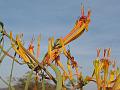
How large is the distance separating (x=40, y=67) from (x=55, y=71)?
7 cm

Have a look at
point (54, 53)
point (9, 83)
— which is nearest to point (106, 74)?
point (54, 53)

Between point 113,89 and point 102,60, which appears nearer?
point 113,89

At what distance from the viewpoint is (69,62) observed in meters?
1.24

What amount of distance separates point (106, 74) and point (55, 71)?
0.21 m

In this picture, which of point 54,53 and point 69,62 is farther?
point 69,62

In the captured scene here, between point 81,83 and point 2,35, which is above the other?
point 2,35

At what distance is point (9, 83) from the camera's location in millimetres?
1021

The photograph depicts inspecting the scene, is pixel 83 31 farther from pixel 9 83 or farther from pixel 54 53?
pixel 9 83

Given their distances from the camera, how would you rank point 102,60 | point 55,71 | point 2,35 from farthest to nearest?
point 102,60 < point 2,35 < point 55,71

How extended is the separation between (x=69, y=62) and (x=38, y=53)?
12 cm

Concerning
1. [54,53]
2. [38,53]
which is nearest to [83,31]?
[54,53]

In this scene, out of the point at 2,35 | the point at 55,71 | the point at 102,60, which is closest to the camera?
the point at 55,71

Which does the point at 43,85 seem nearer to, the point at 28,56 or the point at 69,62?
the point at 28,56

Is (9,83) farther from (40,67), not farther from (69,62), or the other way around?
(69,62)
